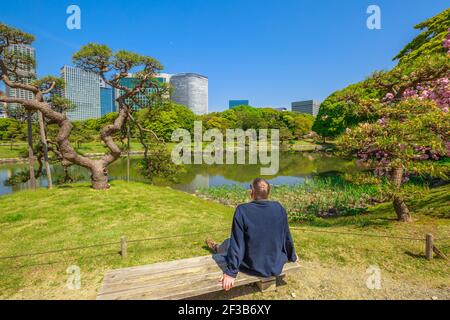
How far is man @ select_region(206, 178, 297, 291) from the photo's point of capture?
3.73 metres

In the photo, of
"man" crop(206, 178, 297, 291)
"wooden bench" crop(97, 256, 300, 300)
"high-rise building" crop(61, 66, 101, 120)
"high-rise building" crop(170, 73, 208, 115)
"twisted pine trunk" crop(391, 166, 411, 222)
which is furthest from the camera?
"high-rise building" crop(170, 73, 208, 115)

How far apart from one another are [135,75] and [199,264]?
41.4ft

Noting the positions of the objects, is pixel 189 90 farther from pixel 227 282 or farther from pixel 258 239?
pixel 227 282

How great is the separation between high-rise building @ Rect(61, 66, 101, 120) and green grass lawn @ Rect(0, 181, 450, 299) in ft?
25.8

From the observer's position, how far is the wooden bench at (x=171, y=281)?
359 centimetres

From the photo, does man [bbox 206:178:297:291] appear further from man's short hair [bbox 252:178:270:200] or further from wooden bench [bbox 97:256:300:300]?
wooden bench [bbox 97:256:300:300]

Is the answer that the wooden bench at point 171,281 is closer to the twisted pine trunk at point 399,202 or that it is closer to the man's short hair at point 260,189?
the man's short hair at point 260,189

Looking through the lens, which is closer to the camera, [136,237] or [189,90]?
[136,237]

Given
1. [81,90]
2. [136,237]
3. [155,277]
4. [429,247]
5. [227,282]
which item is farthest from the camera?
[81,90]

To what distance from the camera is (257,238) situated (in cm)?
378

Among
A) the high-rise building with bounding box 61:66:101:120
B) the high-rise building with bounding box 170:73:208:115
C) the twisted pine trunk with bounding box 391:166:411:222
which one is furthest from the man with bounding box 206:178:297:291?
the high-rise building with bounding box 170:73:208:115

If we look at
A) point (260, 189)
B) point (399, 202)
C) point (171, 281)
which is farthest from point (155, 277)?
point (399, 202)

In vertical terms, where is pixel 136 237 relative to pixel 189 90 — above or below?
below

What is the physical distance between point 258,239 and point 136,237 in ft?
17.3
